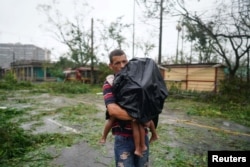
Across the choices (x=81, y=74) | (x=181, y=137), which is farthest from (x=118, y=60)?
(x=81, y=74)

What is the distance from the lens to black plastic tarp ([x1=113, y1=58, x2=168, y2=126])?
6.36 ft

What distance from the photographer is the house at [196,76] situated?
62.3 feet

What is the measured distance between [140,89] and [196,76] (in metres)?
19.5

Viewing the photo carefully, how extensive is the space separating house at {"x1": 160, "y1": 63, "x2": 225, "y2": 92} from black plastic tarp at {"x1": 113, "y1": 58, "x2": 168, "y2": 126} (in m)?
16.9

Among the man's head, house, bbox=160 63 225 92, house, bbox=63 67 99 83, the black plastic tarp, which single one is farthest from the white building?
the black plastic tarp

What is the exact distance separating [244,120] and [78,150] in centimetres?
739

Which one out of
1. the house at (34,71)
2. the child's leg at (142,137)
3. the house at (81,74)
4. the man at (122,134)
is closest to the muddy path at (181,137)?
the man at (122,134)

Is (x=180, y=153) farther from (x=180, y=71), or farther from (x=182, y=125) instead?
(x=180, y=71)

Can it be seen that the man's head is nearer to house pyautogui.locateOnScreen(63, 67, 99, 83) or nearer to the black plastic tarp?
the black plastic tarp

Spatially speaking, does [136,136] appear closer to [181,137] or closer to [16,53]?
[181,137]

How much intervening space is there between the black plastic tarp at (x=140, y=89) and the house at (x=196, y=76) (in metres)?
16.9

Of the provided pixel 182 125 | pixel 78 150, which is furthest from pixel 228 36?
pixel 78 150

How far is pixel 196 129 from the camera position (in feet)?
25.4

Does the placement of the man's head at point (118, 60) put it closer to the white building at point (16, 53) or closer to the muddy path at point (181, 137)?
the muddy path at point (181, 137)
